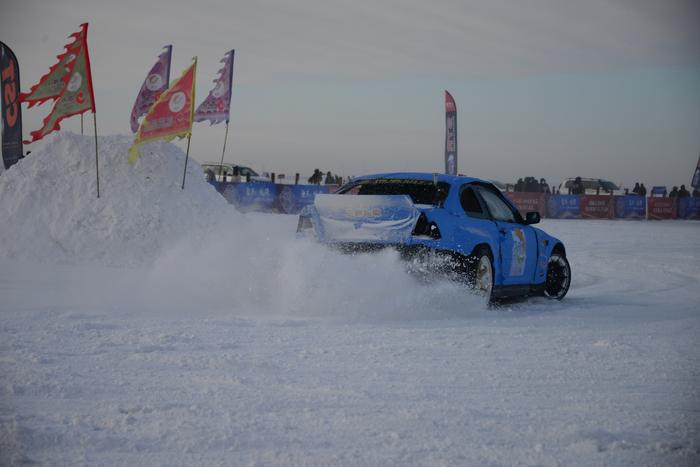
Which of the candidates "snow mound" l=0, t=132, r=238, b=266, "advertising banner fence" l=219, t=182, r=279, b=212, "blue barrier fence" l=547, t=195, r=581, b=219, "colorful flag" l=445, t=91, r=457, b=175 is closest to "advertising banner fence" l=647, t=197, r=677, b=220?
"blue barrier fence" l=547, t=195, r=581, b=219

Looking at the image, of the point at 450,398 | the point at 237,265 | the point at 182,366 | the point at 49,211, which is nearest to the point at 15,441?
the point at 182,366

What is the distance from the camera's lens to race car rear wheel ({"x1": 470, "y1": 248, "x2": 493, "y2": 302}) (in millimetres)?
7340

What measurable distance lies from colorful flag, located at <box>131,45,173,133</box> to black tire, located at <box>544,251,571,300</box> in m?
13.0

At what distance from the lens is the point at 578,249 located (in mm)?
17234

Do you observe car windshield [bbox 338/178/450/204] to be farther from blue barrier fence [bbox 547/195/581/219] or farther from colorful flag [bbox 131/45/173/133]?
blue barrier fence [bbox 547/195/581/219]

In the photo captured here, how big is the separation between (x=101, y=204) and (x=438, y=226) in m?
8.41

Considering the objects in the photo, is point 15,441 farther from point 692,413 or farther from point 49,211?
point 49,211

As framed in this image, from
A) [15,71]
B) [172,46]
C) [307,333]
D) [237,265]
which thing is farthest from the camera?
[172,46]

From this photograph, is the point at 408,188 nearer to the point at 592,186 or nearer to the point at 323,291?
the point at 323,291

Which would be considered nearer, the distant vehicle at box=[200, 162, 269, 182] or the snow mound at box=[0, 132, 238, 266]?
the snow mound at box=[0, 132, 238, 266]

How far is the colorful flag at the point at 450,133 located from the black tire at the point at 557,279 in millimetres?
22302

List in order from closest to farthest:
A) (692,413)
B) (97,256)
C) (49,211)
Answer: (692,413), (97,256), (49,211)

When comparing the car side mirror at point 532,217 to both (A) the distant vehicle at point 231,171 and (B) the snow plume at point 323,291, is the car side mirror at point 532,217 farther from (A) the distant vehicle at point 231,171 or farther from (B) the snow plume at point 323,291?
(A) the distant vehicle at point 231,171

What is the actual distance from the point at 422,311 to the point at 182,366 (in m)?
3.09
